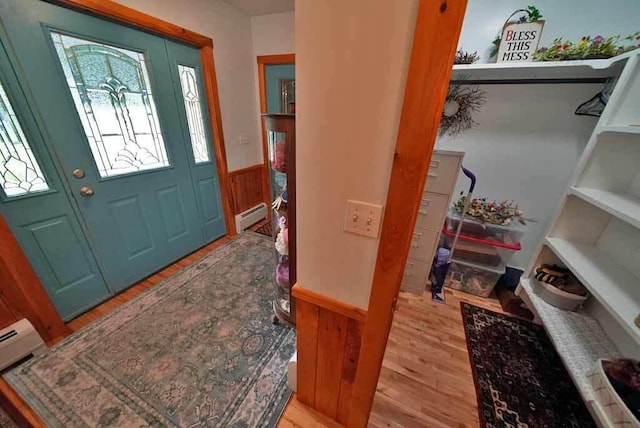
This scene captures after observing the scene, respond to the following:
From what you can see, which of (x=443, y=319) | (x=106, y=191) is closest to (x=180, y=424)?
(x=106, y=191)

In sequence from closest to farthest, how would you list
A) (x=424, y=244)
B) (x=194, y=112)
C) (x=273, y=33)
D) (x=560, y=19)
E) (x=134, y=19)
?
(x=560, y=19) → (x=134, y=19) → (x=424, y=244) → (x=194, y=112) → (x=273, y=33)

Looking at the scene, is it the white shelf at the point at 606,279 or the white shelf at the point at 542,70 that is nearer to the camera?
the white shelf at the point at 606,279

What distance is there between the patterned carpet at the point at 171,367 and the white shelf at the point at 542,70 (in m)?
2.30

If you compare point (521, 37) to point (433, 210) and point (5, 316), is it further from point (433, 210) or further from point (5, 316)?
point (5, 316)

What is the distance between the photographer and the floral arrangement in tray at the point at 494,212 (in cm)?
179

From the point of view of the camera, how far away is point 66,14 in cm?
136

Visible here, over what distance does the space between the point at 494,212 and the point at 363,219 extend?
1743 mm

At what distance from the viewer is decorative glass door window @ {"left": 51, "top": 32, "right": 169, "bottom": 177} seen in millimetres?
1455

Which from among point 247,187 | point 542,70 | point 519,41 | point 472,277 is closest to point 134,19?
point 247,187

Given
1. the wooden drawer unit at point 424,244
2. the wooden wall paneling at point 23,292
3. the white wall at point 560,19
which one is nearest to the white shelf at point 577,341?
the wooden drawer unit at point 424,244

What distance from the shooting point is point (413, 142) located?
0.52 metres

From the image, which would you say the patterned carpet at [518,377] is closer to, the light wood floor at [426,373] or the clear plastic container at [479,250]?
the light wood floor at [426,373]

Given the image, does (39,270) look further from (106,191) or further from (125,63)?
(125,63)

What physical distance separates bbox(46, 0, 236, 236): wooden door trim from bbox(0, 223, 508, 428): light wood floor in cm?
119
